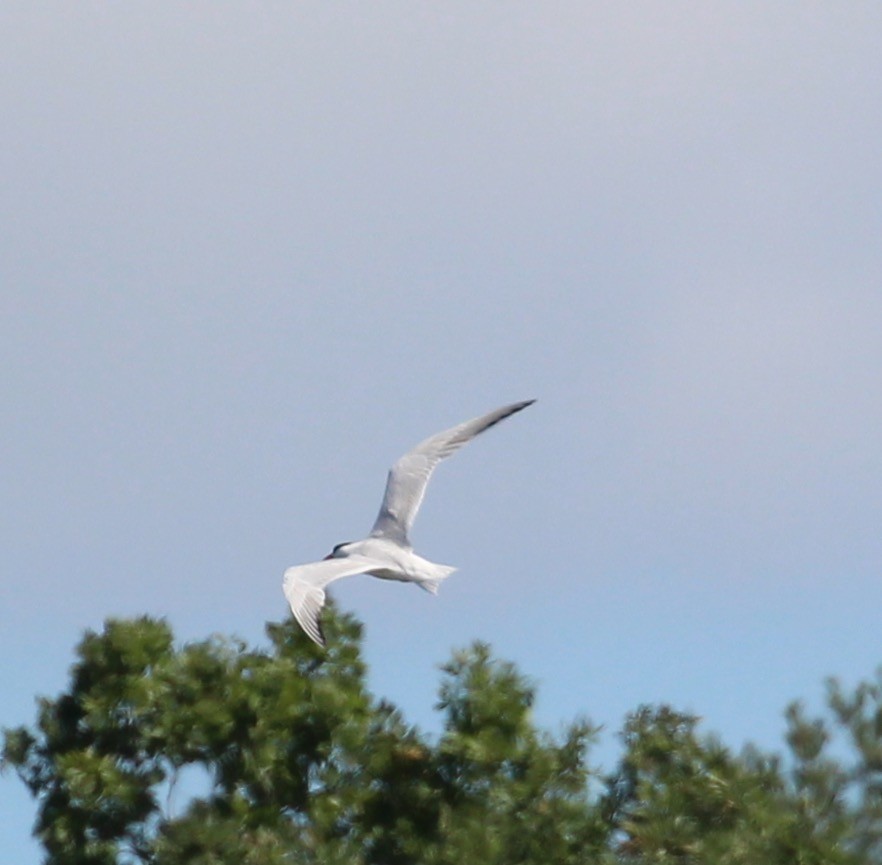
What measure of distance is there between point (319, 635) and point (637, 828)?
135 inches

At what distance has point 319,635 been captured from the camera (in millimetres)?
22469

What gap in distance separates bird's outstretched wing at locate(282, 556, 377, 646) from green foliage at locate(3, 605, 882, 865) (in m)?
0.18

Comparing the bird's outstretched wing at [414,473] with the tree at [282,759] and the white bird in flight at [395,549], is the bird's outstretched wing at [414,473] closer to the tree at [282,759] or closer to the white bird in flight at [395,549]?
the white bird in flight at [395,549]

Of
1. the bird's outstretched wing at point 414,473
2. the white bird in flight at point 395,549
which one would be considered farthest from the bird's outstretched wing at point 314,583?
the bird's outstretched wing at point 414,473

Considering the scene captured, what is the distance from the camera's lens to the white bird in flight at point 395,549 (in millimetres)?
23000

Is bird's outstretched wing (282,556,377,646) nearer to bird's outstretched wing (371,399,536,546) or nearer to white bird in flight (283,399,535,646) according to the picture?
white bird in flight (283,399,535,646)

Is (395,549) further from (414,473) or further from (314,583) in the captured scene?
(314,583)

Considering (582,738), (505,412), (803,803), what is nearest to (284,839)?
(582,738)

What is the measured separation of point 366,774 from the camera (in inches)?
870

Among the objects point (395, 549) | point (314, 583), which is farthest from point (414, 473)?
point (314, 583)

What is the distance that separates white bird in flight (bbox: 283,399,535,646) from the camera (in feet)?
75.5

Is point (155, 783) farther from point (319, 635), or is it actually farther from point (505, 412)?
point (505, 412)

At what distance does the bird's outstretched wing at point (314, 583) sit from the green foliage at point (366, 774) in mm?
184

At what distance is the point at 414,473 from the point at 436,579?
1.97 meters
